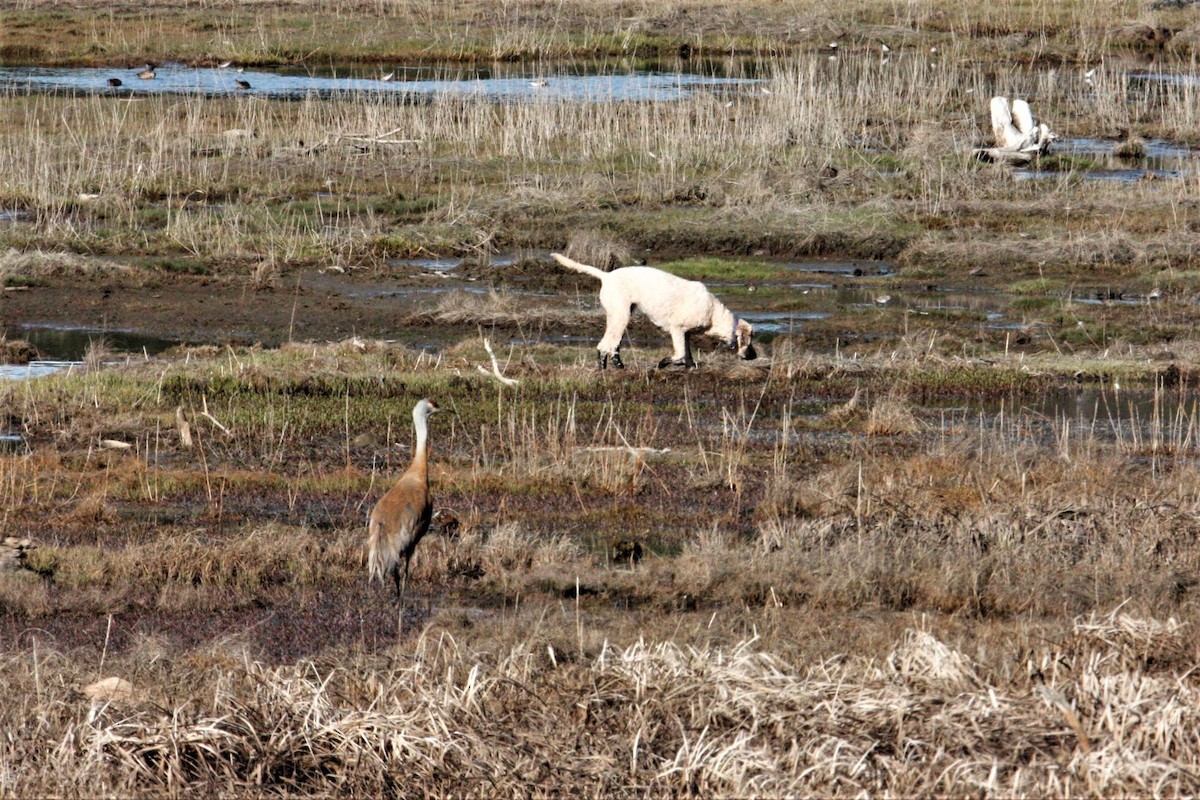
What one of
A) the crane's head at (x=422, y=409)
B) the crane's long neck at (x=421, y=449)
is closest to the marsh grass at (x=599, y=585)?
the crane's long neck at (x=421, y=449)

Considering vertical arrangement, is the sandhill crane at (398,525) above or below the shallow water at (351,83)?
below

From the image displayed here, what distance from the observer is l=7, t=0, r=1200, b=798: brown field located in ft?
20.1

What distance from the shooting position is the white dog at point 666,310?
1559 centimetres

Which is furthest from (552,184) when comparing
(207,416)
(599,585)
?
(599,585)

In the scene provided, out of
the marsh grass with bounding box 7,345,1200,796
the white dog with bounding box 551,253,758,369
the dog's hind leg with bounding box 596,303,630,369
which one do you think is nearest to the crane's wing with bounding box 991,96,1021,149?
the marsh grass with bounding box 7,345,1200,796

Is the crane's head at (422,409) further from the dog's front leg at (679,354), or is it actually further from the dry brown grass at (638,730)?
the dog's front leg at (679,354)

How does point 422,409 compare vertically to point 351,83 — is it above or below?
below

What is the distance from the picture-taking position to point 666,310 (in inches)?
616

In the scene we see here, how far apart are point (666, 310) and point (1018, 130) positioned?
44.3 feet

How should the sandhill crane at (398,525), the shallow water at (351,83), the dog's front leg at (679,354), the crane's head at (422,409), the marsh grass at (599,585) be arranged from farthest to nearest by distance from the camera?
the shallow water at (351,83) < the dog's front leg at (679,354) < the crane's head at (422,409) < the sandhill crane at (398,525) < the marsh grass at (599,585)

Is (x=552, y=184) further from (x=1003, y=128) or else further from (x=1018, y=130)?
(x=1018, y=130)

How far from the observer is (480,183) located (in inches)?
978

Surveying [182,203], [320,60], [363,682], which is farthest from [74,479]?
[320,60]

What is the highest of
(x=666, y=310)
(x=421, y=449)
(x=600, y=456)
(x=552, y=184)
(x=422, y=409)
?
(x=552, y=184)
